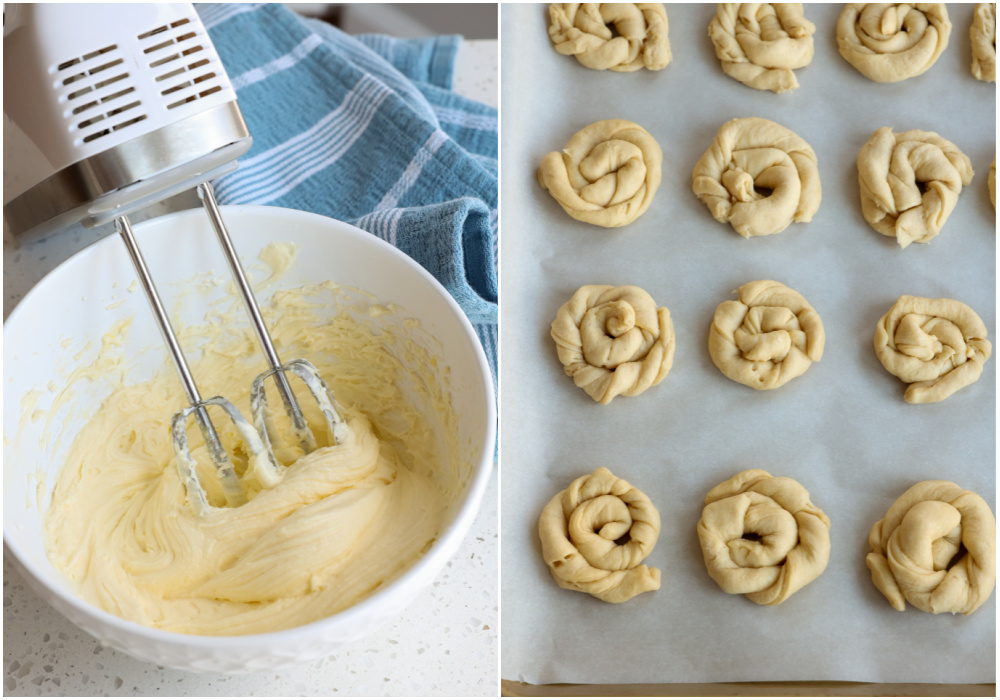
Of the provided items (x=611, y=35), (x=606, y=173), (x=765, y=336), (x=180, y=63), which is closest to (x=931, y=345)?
(x=765, y=336)

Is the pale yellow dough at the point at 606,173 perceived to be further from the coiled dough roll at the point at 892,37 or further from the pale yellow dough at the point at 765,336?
the coiled dough roll at the point at 892,37

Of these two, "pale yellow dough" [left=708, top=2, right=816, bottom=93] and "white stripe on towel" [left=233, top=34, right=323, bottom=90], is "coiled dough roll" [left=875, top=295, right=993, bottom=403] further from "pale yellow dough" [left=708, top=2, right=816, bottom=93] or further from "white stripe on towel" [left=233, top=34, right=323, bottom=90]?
"white stripe on towel" [left=233, top=34, right=323, bottom=90]

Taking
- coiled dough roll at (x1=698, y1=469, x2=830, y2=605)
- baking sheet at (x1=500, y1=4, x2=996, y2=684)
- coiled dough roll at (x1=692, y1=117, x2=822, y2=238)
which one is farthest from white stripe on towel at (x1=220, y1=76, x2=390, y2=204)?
coiled dough roll at (x1=698, y1=469, x2=830, y2=605)

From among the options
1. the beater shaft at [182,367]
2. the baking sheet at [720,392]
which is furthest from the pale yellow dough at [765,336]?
the beater shaft at [182,367]

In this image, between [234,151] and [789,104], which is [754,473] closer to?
[789,104]

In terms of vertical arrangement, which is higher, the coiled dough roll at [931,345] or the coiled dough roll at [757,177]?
the coiled dough roll at [757,177]

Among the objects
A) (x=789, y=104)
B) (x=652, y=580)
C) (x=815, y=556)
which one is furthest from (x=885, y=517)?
(x=789, y=104)
